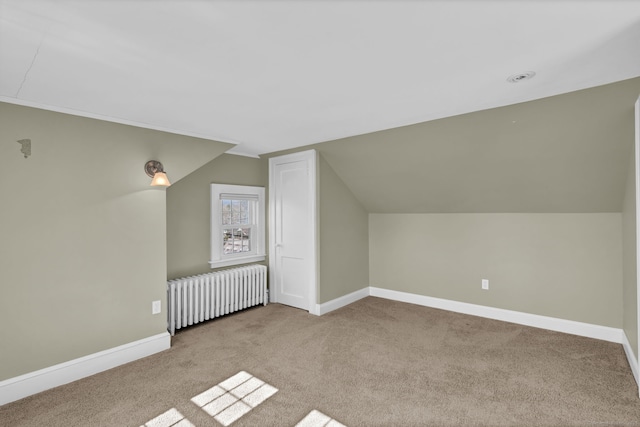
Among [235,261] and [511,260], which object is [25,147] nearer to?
[235,261]

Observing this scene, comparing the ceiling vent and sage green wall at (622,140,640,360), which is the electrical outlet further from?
sage green wall at (622,140,640,360)

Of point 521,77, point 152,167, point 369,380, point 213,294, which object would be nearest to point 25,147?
point 152,167

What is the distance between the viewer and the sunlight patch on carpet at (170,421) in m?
2.06

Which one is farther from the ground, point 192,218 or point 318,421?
point 192,218

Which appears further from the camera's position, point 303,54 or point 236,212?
point 236,212

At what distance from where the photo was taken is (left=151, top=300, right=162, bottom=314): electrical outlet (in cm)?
315

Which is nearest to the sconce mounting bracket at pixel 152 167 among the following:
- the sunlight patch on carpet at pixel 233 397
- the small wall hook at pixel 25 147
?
the small wall hook at pixel 25 147

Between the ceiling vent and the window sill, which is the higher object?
the ceiling vent

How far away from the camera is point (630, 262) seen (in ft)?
9.12

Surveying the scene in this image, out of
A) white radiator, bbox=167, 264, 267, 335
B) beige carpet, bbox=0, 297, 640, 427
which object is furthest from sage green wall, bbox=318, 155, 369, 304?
white radiator, bbox=167, 264, 267, 335

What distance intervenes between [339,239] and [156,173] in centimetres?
250

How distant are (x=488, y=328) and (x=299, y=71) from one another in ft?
11.4

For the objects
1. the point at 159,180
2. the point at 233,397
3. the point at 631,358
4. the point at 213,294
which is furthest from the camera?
the point at 213,294

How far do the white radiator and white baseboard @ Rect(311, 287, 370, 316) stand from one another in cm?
91
